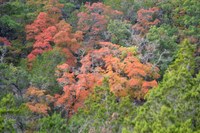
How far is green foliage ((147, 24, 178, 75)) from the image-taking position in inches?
764

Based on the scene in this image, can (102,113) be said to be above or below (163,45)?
above

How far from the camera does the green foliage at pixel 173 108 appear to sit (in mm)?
10695

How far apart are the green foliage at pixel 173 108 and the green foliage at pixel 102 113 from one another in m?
1.18

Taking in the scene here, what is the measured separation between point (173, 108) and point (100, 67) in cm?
732

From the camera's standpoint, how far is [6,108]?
44.7 feet

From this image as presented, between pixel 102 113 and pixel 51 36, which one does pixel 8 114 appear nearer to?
pixel 102 113

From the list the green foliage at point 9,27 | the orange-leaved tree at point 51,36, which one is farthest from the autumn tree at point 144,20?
the green foliage at point 9,27

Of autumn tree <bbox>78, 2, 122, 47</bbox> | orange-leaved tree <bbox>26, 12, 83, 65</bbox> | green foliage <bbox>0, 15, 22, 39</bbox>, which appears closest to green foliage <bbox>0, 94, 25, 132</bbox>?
orange-leaved tree <bbox>26, 12, 83, 65</bbox>

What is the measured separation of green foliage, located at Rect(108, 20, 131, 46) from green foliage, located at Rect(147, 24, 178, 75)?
4.48ft

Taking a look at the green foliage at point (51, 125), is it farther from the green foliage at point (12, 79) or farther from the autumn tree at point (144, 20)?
the autumn tree at point (144, 20)

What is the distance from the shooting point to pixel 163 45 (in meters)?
20.3

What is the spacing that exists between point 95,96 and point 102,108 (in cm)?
119

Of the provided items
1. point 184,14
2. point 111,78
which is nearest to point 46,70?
point 111,78

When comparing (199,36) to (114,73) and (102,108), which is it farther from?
(102,108)
